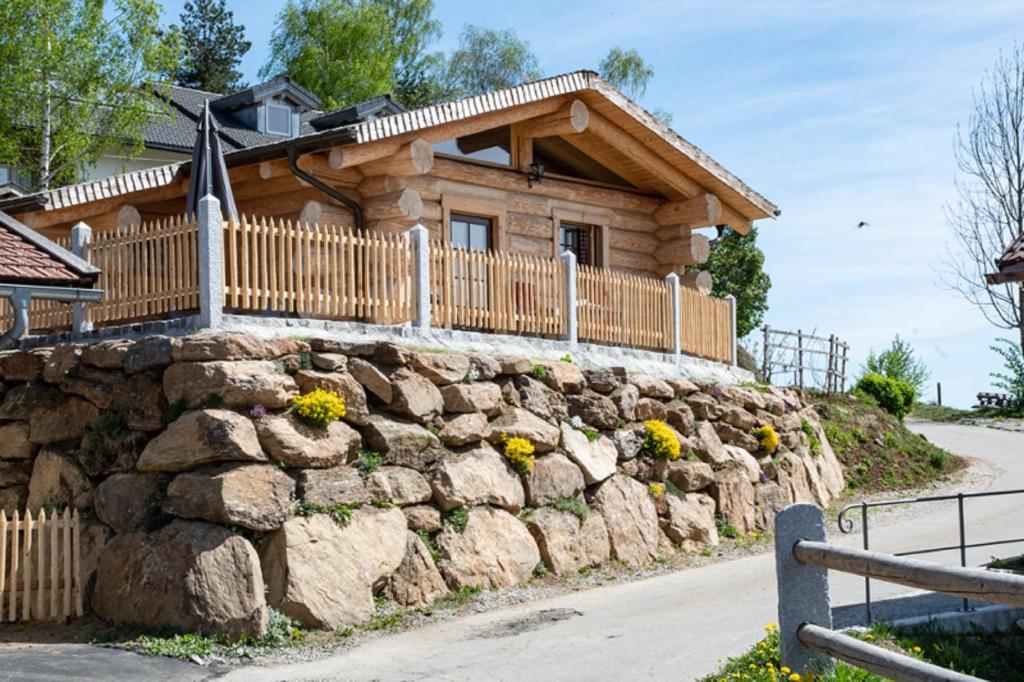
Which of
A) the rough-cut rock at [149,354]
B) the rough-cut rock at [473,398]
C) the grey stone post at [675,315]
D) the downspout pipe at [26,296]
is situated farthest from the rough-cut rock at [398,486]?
the grey stone post at [675,315]

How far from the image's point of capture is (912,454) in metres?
25.6

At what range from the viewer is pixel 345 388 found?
1412 cm

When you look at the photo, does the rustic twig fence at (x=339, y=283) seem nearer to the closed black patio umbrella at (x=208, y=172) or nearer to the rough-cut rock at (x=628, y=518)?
the closed black patio umbrella at (x=208, y=172)

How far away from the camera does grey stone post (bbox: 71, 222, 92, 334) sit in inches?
614

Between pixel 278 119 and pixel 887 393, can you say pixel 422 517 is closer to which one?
pixel 887 393

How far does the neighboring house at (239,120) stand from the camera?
112ft

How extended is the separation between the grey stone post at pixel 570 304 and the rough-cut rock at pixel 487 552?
357 centimetres

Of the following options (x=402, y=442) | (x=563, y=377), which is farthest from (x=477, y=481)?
(x=563, y=377)

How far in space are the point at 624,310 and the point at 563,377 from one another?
2.62 meters

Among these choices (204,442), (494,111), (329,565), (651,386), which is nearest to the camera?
(204,442)

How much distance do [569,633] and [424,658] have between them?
5.46ft

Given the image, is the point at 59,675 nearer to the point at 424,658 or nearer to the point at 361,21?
the point at 424,658

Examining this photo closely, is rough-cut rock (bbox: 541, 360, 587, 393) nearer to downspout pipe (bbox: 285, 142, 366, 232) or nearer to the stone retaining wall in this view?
the stone retaining wall

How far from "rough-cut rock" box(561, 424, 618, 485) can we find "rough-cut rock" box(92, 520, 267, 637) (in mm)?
5293
